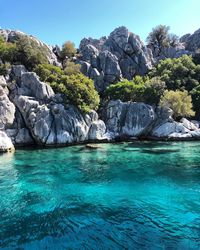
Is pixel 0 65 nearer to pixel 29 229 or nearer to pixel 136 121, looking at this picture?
pixel 136 121

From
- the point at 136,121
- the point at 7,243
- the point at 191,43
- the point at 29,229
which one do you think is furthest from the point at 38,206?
the point at 191,43

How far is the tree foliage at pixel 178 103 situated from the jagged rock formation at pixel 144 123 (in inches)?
68.6

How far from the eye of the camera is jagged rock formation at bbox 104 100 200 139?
162ft

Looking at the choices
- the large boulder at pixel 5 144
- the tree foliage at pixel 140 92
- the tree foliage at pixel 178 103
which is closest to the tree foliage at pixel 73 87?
the tree foliage at pixel 140 92

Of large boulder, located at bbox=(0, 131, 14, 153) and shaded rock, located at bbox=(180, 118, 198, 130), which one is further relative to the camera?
shaded rock, located at bbox=(180, 118, 198, 130)

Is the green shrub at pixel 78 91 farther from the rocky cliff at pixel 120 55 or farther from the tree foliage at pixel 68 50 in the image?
the tree foliage at pixel 68 50

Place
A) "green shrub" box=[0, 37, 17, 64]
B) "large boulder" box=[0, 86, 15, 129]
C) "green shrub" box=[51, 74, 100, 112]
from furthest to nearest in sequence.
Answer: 1. "green shrub" box=[0, 37, 17, 64]
2. "green shrub" box=[51, 74, 100, 112]
3. "large boulder" box=[0, 86, 15, 129]

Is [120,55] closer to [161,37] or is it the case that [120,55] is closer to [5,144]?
[161,37]

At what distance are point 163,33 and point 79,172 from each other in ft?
262

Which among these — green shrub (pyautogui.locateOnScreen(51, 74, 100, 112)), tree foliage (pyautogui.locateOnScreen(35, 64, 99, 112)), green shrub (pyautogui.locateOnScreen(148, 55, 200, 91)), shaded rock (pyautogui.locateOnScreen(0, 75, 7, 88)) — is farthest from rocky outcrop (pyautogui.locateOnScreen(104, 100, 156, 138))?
shaded rock (pyautogui.locateOnScreen(0, 75, 7, 88))

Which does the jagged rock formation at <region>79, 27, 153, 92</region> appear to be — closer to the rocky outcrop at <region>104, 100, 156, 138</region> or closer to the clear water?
the rocky outcrop at <region>104, 100, 156, 138</region>

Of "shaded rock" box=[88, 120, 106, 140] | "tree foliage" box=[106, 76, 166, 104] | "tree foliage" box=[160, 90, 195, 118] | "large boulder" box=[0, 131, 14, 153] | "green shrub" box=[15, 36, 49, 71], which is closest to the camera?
"large boulder" box=[0, 131, 14, 153]

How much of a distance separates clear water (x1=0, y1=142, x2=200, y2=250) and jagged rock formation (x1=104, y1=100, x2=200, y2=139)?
18975mm

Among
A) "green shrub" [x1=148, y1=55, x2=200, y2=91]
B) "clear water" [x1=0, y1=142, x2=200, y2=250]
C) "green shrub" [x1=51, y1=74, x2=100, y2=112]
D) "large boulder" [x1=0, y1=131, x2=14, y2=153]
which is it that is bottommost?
"clear water" [x1=0, y1=142, x2=200, y2=250]
